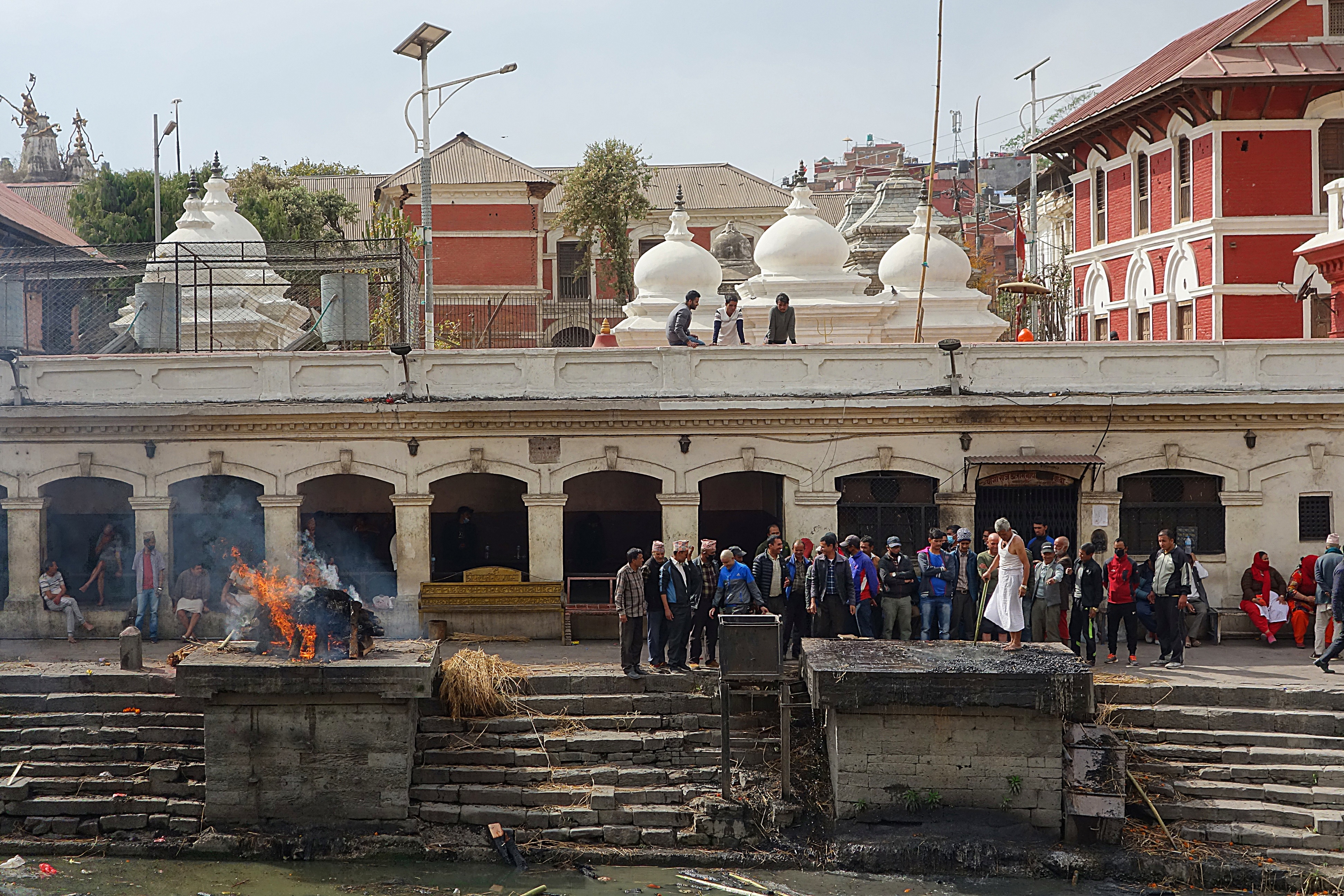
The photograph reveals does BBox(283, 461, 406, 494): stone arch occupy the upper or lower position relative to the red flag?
lower

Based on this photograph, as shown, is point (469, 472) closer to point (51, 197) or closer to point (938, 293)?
point (938, 293)

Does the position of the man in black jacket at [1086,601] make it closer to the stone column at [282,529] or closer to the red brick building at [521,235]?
the stone column at [282,529]

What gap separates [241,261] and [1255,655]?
14226 millimetres

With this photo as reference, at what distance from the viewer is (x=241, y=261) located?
64.1 ft

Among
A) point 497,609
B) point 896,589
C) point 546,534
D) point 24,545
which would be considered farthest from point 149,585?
point 896,589

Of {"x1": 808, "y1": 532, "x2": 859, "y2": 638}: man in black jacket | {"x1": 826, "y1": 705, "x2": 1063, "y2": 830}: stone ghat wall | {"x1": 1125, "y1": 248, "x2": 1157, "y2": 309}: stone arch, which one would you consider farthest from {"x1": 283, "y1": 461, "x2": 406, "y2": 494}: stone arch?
{"x1": 1125, "y1": 248, "x2": 1157, "y2": 309}: stone arch

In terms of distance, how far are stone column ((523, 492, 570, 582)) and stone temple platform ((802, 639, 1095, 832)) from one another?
594 centimetres

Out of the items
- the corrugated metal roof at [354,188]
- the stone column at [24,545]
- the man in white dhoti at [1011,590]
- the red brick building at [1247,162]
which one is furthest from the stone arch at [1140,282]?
the corrugated metal roof at [354,188]

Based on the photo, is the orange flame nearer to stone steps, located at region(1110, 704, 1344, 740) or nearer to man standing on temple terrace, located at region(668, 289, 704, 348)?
man standing on temple terrace, located at region(668, 289, 704, 348)

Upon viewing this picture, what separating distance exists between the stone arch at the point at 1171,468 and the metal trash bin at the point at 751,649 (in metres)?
6.83

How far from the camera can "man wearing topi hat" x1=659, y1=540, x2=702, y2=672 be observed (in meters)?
14.7

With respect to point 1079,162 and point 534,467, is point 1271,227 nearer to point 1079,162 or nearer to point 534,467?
point 1079,162

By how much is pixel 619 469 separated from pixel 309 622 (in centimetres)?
574

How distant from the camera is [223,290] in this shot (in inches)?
998
